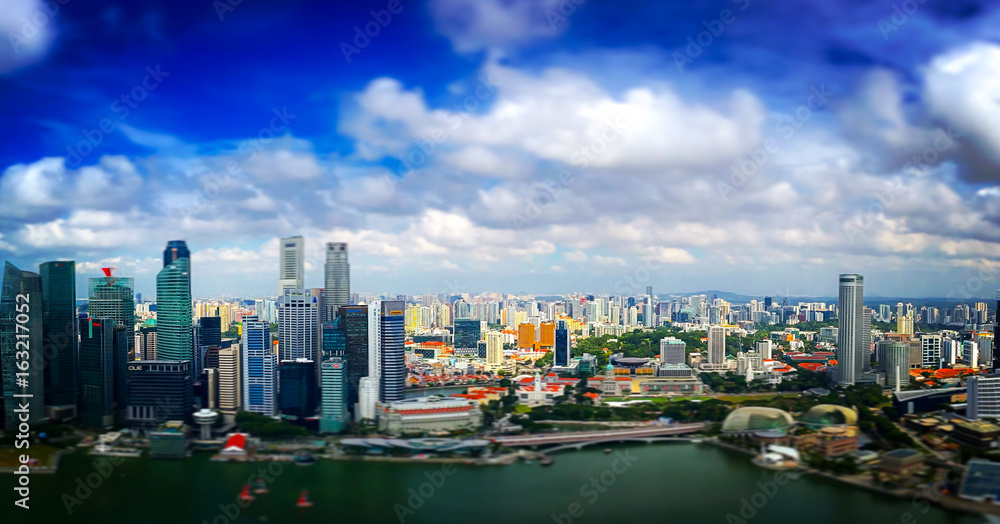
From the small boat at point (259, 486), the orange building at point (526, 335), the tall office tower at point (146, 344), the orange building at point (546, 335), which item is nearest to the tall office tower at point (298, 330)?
the tall office tower at point (146, 344)

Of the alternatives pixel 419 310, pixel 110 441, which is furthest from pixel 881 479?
pixel 419 310

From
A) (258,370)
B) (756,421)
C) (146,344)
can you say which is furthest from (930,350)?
(146,344)

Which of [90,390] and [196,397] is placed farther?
[196,397]

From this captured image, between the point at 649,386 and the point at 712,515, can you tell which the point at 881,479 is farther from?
the point at 649,386

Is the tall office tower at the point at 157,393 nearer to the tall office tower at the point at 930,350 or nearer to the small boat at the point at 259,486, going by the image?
the small boat at the point at 259,486

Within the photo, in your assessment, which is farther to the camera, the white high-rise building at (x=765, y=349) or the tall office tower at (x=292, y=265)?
the white high-rise building at (x=765, y=349)
